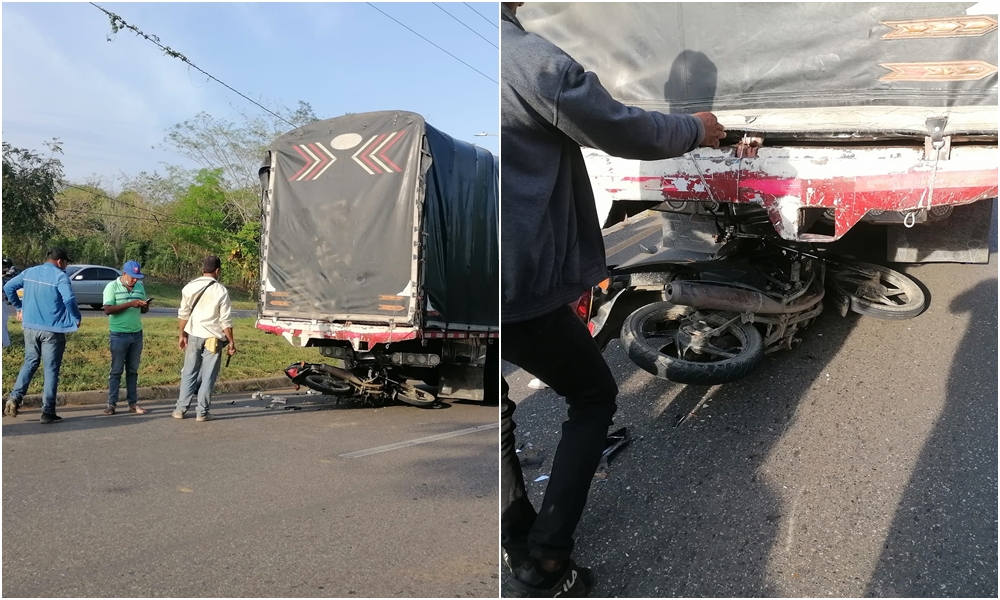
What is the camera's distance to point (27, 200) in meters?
4.99

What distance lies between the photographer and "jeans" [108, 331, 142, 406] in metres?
6.13

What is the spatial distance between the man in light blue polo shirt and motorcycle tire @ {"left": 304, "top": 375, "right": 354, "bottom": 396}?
4.72ft

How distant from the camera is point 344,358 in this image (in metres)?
6.85

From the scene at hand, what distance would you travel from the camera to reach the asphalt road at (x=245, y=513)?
274 centimetres

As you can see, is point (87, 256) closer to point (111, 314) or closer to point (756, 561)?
point (111, 314)

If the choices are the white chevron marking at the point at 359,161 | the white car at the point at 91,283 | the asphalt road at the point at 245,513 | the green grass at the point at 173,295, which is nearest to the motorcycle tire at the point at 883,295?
the asphalt road at the point at 245,513

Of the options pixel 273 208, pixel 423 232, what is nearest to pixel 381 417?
pixel 423 232

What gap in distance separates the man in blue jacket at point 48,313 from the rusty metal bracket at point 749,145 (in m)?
4.98

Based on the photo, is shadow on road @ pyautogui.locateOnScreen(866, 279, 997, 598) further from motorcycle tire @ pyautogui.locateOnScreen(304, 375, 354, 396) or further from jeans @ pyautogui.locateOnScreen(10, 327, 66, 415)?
jeans @ pyautogui.locateOnScreen(10, 327, 66, 415)

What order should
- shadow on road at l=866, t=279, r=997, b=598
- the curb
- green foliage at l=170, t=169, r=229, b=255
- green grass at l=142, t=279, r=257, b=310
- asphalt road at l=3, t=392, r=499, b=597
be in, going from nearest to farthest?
shadow on road at l=866, t=279, r=997, b=598
asphalt road at l=3, t=392, r=499, b=597
the curb
green grass at l=142, t=279, r=257, b=310
green foliage at l=170, t=169, r=229, b=255

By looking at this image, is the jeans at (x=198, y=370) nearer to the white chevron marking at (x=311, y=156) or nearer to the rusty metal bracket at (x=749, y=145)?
the white chevron marking at (x=311, y=156)

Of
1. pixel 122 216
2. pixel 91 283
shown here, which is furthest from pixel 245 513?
pixel 91 283

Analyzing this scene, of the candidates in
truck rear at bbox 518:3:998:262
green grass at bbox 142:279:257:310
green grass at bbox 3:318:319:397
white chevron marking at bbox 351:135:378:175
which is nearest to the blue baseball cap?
green grass at bbox 142:279:257:310

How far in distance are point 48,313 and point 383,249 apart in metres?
2.63
